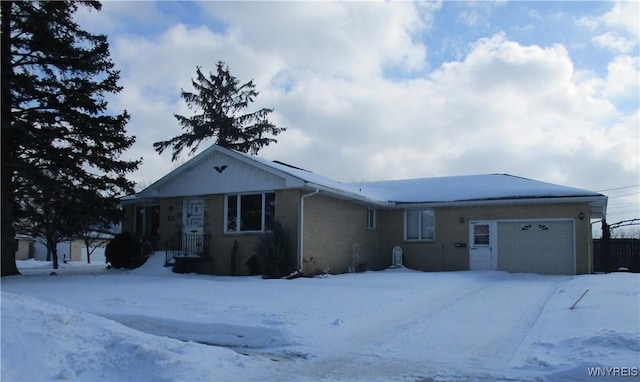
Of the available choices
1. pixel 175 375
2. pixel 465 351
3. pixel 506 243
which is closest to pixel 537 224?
pixel 506 243

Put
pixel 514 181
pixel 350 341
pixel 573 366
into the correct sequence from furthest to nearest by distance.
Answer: pixel 514 181
pixel 350 341
pixel 573 366

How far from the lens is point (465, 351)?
7.73 meters

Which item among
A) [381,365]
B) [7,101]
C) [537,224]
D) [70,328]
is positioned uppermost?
[7,101]

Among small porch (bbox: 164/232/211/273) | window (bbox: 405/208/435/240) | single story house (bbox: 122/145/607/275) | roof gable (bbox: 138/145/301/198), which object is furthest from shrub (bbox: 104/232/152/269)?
window (bbox: 405/208/435/240)

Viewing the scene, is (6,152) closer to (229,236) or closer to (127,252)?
(127,252)

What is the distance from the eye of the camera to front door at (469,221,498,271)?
68.5 ft

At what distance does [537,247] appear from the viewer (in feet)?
66.3

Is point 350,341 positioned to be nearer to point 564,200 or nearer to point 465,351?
point 465,351

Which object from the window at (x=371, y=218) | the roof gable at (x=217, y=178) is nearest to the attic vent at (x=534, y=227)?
the window at (x=371, y=218)

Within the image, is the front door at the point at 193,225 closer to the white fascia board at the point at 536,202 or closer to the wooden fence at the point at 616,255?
the white fascia board at the point at 536,202

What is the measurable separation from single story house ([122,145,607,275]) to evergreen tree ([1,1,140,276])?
10.1 feet

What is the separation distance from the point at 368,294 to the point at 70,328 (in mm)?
7145

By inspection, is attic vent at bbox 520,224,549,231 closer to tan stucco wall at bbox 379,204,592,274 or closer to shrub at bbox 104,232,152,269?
tan stucco wall at bbox 379,204,592,274

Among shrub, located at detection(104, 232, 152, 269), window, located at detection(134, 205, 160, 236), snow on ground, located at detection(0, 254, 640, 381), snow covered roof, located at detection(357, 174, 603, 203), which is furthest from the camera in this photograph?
window, located at detection(134, 205, 160, 236)
